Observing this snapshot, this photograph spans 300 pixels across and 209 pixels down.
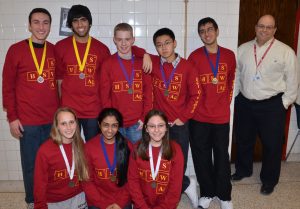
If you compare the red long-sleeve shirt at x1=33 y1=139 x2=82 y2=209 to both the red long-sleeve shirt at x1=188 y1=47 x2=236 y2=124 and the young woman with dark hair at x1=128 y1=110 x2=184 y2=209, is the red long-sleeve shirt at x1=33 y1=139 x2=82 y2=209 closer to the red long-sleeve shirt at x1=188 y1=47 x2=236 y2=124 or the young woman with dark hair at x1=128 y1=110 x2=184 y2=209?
the young woman with dark hair at x1=128 y1=110 x2=184 y2=209

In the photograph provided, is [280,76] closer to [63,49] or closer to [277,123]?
[277,123]

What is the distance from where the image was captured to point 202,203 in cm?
306

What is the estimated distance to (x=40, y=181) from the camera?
2.37m

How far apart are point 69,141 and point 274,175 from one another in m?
2.25

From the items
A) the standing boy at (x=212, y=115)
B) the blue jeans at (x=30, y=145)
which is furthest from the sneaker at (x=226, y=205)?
the blue jeans at (x=30, y=145)

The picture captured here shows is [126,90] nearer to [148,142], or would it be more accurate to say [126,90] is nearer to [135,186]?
[148,142]

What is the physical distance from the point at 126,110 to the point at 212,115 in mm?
804

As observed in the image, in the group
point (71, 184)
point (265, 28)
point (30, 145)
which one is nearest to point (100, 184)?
point (71, 184)

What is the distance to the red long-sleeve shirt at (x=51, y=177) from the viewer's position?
2.37m

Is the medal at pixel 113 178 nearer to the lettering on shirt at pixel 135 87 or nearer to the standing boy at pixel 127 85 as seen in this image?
the standing boy at pixel 127 85

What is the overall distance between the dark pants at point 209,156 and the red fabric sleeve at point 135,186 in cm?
76

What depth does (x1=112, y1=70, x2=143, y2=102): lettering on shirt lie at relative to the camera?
2.75m

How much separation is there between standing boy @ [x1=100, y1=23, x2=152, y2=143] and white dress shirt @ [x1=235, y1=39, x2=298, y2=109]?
1171 mm

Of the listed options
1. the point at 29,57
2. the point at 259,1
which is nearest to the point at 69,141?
the point at 29,57
